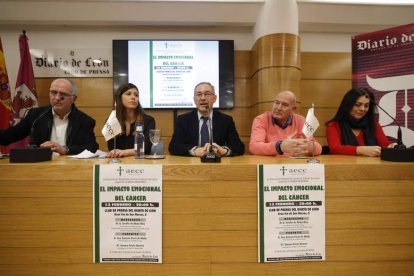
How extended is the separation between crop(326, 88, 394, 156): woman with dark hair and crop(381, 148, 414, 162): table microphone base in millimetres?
570

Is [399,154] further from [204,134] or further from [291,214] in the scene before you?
[204,134]

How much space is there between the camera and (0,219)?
117cm

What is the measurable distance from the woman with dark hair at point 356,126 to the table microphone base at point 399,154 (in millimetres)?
570

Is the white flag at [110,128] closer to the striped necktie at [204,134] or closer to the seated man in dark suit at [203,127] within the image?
the seated man in dark suit at [203,127]

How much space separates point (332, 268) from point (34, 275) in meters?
1.22

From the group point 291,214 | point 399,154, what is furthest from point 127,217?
point 399,154

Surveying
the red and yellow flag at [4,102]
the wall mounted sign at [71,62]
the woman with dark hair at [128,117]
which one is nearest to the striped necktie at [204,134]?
the woman with dark hair at [128,117]

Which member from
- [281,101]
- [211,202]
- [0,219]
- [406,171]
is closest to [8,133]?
[0,219]

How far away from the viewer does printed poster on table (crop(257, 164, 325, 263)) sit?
3.84 feet

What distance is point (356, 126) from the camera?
197 centimetres

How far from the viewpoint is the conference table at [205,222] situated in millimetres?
1164

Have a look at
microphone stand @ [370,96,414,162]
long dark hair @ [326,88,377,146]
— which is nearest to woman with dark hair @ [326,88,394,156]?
long dark hair @ [326,88,377,146]

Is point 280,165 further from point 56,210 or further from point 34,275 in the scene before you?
point 34,275

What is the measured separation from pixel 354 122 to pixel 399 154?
74 centimetres
